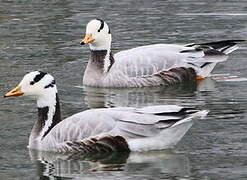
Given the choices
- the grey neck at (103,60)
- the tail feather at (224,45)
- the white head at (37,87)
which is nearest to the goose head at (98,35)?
the grey neck at (103,60)

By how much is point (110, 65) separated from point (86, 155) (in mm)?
4891

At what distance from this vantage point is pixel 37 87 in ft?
44.0

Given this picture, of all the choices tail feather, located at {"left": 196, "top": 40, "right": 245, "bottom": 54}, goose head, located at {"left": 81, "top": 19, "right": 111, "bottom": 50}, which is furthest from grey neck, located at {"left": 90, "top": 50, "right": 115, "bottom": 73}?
tail feather, located at {"left": 196, "top": 40, "right": 245, "bottom": 54}

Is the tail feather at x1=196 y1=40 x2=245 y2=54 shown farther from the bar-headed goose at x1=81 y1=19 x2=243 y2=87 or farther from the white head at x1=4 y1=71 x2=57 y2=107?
the white head at x1=4 y1=71 x2=57 y2=107

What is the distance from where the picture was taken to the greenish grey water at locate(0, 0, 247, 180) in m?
12.4

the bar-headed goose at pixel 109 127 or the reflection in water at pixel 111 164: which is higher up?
the bar-headed goose at pixel 109 127

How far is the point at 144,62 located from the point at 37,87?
4496 mm

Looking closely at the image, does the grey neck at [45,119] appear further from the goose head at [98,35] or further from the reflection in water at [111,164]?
the goose head at [98,35]

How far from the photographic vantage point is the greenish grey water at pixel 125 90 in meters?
12.4

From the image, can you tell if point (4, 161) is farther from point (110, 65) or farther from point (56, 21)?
point (56, 21)

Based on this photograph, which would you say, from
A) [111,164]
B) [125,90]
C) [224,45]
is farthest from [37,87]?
[224,45]

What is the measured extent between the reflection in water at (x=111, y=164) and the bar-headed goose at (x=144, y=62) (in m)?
4.50

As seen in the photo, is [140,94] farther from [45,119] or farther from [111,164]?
[111,164]

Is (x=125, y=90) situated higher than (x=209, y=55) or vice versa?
(x=209, y=55)
